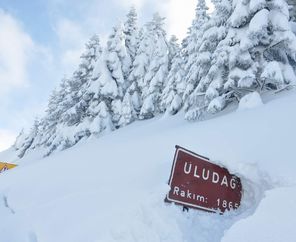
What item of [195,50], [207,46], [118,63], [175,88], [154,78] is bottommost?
[207,46]

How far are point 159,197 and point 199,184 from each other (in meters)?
1.37

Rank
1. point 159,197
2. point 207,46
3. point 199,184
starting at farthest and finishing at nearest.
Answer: point 207,46, point 159,197, point 199,184

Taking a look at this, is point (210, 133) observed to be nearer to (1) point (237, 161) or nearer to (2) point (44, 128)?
(1) point (237, 161)

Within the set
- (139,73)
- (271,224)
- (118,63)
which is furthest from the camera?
(139,73)

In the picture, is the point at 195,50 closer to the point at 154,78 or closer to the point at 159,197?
the point at 154,78

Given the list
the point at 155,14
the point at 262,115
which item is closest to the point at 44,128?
the point at 155,14

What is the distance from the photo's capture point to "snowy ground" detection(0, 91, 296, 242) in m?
4.74

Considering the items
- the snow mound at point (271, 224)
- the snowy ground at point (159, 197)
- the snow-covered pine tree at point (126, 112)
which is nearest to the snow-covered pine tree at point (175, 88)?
the snow-covered pine tree at point (126, 112)

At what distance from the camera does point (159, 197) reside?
6.05m

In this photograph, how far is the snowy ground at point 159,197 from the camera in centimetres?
474

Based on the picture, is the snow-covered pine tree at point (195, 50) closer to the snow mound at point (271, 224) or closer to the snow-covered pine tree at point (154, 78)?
the snow-covered pine tree at point (154, 78)

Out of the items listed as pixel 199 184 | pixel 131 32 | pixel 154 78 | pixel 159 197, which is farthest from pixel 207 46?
pixel 131 32

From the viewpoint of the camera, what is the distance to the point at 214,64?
1535 cm

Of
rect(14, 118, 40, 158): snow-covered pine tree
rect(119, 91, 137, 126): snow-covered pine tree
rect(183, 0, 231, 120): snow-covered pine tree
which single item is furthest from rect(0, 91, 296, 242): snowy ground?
rect(14, 118, 40, 158): snow-covered pine tree
